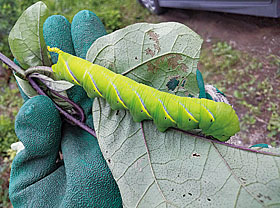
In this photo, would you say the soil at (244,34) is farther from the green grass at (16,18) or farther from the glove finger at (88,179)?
the glove finger at (88,179)

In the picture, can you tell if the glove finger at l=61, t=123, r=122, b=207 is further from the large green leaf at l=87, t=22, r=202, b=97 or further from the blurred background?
the blurred background

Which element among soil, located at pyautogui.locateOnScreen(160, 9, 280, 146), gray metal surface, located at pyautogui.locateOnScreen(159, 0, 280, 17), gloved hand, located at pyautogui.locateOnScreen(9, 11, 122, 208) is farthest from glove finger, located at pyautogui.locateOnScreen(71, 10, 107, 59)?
gray metal surface, located at pyautogui.locateOnScreen(159, 0, 280, 17)

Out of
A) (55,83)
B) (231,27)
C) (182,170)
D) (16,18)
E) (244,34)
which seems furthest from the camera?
(16,18)

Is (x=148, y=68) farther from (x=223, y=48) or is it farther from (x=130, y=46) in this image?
(x=223, y=48)

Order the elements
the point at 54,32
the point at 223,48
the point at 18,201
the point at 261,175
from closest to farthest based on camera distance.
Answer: the point at 261,175 → the point at 18,201 → the point at 54,32 → the point at 223,48

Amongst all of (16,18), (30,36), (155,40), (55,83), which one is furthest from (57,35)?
(16,18)

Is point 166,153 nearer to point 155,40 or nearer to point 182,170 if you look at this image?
point 182,170

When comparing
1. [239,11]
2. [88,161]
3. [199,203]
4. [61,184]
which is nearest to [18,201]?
[61,184]
